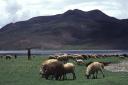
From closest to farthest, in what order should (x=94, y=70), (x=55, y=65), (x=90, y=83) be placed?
(x=90, y=83) < (x=55, y=65) < (x=94, y=70)

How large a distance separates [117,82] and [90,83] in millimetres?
2144

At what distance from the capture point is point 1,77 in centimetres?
3581

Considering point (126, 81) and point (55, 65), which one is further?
point (55, 65)

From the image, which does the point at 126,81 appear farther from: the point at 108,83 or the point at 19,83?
the point at 19,83

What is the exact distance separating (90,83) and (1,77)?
908cm

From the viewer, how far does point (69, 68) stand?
3666 centimetres

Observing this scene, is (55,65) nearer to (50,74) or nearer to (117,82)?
(50,74)

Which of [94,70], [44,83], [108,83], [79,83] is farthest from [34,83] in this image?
[94,70]

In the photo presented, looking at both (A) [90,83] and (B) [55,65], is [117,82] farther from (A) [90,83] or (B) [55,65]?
(B) [55,65]

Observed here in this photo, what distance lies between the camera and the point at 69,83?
3111 centimetres

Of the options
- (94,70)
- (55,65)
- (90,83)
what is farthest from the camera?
(94,70)

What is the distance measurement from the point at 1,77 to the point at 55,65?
4.78 metres

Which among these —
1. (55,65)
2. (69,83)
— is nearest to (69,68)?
(55,65)

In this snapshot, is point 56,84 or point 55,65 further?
point 55,65
